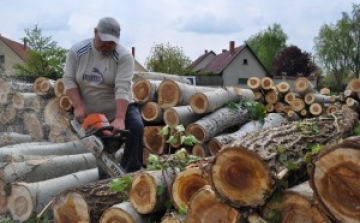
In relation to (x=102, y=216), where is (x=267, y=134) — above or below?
above

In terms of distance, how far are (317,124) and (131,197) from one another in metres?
1.85

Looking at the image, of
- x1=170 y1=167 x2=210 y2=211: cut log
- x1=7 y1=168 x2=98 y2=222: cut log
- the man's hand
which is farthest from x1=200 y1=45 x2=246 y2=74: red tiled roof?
x1=170 y1=167 x2=210 y2=211: cut log

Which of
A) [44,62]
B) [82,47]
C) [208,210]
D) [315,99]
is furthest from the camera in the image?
[44,62]

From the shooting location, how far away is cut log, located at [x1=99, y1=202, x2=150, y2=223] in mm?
4035

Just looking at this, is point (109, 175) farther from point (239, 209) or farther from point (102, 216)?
point (239, 209)

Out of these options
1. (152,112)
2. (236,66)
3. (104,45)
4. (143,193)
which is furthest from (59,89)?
(236,66)

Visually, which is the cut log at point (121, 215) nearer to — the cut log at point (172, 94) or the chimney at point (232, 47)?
the cut log at point (172, 94)

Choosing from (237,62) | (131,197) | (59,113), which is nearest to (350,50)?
(237,62)

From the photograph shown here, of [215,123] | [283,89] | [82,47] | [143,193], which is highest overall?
[82,47]

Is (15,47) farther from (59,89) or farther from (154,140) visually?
(154,140)

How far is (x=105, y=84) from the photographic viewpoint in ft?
17.8

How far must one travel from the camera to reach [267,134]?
12.6 ft

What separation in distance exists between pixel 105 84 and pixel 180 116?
7.92 ft

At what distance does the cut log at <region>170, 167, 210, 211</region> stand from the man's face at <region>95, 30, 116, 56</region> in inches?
66.5
